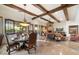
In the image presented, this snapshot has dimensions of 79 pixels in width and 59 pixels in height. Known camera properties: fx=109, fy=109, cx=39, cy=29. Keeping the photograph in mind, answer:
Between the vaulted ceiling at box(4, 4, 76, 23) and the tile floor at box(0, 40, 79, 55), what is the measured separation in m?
0.53

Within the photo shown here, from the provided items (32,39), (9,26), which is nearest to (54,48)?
(32,39)

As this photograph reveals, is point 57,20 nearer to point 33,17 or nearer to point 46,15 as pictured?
point 46,15

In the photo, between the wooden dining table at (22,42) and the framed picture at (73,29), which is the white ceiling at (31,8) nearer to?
the wooden dining table at (22,42)

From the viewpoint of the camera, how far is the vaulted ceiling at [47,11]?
2395 millimetres

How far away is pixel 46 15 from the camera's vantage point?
2518 mm

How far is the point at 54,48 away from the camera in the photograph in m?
2.45

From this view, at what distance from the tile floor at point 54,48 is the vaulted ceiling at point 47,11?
53 cm

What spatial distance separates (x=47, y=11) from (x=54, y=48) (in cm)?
85

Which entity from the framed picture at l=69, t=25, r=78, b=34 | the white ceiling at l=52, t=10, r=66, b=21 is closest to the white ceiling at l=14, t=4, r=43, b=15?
the white ceiling at l=52, t=10, r=66, b=21

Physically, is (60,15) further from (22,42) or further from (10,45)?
(10,45)

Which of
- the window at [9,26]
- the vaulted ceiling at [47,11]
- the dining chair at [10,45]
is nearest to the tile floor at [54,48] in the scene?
the dining chair at [10,45]

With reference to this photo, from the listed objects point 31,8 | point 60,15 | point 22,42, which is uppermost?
point 31,8
